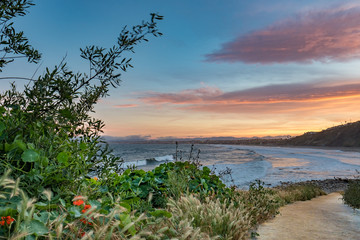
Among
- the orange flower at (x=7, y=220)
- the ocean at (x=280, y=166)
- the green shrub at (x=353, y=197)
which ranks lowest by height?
the ocean at (x=280, y=166)

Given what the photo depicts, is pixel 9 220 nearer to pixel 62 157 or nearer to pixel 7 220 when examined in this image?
→ pixel 7 220

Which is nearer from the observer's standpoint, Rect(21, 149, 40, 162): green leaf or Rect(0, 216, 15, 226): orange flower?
Rect(0, 216, 15, 226): orange flower

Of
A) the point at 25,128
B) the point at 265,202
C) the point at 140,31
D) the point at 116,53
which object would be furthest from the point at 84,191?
the point at 265,202

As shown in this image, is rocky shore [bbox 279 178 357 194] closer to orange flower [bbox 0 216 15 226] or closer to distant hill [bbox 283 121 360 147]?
orange flower [bbox 0 216 15 226]

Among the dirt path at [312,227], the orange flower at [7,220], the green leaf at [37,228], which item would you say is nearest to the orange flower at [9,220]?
the orange flower at [7,220]

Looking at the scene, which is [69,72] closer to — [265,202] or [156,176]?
[156,176]

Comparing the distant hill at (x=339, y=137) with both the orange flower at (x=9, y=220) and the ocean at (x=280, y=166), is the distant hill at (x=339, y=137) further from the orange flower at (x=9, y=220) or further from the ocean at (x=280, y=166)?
the orange flower at (x=9, y=220)

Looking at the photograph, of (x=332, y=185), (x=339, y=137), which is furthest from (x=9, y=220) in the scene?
(x=339, y=137)

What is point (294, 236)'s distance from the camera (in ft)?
18.1

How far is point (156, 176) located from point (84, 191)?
359 cm

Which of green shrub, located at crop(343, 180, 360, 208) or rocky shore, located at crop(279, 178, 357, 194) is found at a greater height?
green shrub, located at crop(343, 180, 360, 208)

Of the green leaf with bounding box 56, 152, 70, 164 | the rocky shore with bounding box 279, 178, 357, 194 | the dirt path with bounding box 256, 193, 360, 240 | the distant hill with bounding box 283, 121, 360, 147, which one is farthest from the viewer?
the distant hill with bounding box 283, 121, 360, 147

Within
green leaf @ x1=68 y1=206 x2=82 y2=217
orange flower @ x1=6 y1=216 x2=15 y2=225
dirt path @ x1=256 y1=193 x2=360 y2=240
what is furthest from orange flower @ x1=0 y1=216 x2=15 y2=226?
dirt path @ x1=256 y1=193 x2=360 y2=240

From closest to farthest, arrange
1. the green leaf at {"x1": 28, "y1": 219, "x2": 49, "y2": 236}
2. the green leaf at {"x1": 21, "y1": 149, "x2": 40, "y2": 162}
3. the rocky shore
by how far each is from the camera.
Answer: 1. the green leaf at {"x1": 28, "y1": 219, "x2": 49, "y2": 236}
2. the green leaf at {"x1": 21, "y1": 149, "x2": 40, "y2": 162}
3. the rocky shore
